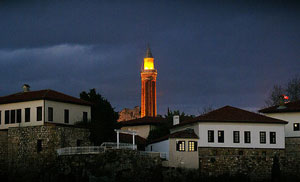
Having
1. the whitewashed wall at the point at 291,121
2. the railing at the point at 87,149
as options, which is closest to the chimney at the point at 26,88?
the railing at the point at 87,149

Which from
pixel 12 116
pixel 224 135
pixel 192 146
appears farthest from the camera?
pixel 12 116

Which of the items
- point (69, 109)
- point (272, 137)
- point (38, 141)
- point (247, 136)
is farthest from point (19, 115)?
point (272, 137)

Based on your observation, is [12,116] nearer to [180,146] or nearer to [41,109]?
[41,109]

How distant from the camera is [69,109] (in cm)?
6278

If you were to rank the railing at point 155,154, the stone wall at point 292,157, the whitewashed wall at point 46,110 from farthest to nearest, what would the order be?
1. the stone wall at point 292,157
2. the whitewashed wall at point 46,110
3. the railing at point 155,154

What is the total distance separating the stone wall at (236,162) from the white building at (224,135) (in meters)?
0.50

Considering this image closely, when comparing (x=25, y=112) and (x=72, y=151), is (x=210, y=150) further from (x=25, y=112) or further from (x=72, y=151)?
(x=25, y=112)

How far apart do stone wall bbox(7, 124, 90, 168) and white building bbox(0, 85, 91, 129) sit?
103 centimetres

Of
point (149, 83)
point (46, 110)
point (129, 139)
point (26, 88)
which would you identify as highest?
point (149, 83)

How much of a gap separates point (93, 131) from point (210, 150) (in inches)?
440

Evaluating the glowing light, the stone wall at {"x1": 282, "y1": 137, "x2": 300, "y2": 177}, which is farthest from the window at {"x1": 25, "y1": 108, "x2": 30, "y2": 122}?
the glowing light

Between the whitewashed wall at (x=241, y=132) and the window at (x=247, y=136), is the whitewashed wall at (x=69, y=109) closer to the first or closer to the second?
the whitewashed wall at (x=241, y=132)

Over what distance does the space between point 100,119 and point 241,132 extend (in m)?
13.7

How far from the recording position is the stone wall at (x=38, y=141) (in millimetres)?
58844
